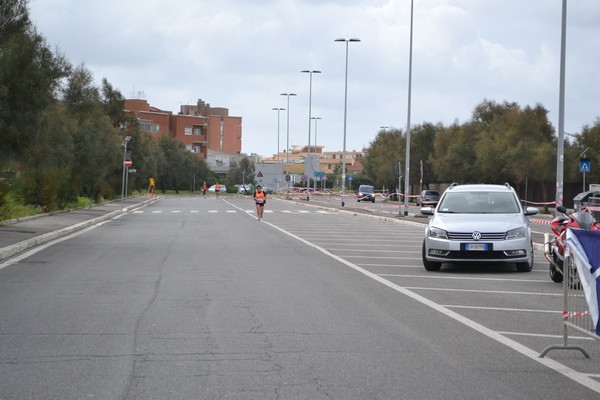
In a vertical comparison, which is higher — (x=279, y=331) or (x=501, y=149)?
(x=501, y=149)

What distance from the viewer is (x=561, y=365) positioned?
26.0 feet

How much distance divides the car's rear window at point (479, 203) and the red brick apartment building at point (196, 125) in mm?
115547

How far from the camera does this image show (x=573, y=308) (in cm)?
876

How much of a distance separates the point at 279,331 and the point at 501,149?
5869 centimetres

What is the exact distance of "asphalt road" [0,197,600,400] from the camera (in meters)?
7.00

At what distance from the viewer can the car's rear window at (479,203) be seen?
58.2 ft

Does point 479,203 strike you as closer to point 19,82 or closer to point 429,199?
point 19,82

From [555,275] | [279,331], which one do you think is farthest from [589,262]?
[555,275]

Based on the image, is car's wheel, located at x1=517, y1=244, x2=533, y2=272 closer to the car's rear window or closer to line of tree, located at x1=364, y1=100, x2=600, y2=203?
the car's rear window

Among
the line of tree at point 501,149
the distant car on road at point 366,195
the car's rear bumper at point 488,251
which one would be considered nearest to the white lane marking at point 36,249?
A: the car's rear bumper at point 488,251

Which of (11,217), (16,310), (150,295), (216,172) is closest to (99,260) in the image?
(150,295)

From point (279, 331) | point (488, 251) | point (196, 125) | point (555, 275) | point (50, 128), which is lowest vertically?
point (279, 331)

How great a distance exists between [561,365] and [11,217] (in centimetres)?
2609

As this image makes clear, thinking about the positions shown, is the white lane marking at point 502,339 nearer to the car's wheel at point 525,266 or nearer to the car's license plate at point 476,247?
the car's license plate at point 476,247
